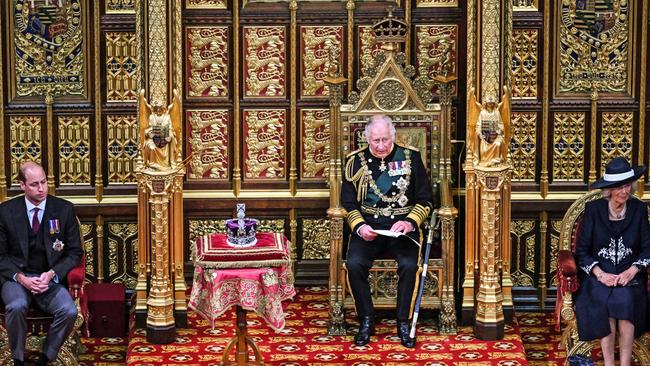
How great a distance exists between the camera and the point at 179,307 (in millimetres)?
12500

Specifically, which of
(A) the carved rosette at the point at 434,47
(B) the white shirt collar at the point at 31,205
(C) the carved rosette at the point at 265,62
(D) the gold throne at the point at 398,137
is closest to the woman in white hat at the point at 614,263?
(D) the gold throne at the point at 398,137

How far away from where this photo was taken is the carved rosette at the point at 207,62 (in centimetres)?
1312

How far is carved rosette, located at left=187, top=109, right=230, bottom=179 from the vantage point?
43.4ft

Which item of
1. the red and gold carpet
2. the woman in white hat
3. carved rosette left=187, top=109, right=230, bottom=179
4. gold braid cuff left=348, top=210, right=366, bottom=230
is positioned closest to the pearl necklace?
the woman in white hat

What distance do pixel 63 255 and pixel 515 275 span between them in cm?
373

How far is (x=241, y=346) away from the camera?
11367 millimetres

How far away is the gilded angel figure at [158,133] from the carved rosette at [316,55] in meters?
1.43

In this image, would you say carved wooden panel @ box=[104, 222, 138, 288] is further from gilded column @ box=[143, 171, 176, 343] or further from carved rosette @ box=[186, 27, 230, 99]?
carved rosette @ box=[186, 27, 230, 99]

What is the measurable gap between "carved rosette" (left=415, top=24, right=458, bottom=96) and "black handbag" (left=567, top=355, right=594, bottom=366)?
2.52 meters

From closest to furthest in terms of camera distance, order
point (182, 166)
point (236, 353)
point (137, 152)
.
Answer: point (236, 353) → point (182, 166) → point (137, 152)

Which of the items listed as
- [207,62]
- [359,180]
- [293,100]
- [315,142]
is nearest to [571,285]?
[359,180]

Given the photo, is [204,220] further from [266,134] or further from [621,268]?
[621,268]

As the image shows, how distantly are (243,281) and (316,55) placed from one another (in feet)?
8.79

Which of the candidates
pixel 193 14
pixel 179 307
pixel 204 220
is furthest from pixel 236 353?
pixel 193 14
